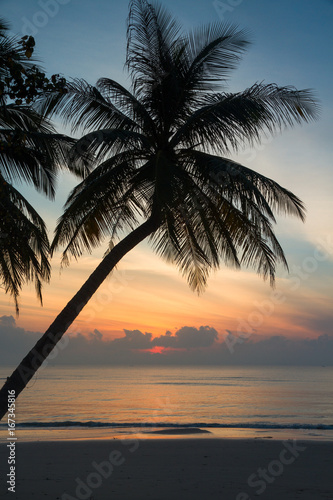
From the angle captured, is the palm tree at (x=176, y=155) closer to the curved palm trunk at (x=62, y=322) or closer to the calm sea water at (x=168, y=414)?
the curved palm trunk at (x=62, y=322)

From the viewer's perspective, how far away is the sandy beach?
25.6 feet

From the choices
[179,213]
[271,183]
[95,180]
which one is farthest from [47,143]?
[271,183]

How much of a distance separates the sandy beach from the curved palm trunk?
1783mm

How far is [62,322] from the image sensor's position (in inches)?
288

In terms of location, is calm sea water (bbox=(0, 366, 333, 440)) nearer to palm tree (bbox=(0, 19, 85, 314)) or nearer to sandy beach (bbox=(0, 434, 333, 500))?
sandy beach (bbox=(0, 434, 333, 500))

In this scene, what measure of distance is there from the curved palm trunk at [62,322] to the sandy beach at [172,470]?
70.2 inches

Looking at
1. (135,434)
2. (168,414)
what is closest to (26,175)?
(135,434)

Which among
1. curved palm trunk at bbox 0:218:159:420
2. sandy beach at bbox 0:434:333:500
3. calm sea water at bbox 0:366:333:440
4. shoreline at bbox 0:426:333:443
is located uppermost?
curved palm trunk at bbox 0:218:159:420

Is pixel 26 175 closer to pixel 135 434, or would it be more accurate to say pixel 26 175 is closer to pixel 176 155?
pixel 176 155

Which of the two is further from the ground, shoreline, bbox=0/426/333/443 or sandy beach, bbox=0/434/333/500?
sandy beach, bbox=0/434/333/500

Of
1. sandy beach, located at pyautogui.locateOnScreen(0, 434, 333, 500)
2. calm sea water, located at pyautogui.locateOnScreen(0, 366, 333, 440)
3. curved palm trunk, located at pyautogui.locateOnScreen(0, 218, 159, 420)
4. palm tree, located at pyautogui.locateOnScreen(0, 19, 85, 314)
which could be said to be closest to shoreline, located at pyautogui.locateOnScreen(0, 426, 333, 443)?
calm sea water, located at pyautogui.locateOnScreen(0, 366, 333, 440)

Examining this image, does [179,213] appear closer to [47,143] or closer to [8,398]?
[47,143]

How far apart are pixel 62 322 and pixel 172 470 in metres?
4.31

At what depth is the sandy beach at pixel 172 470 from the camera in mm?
7789
